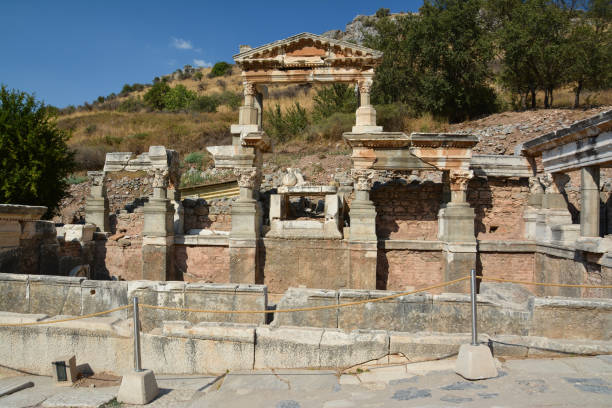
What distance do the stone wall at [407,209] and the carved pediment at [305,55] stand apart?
3.73m

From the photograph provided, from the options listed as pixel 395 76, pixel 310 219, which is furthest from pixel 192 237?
pixel 395 76

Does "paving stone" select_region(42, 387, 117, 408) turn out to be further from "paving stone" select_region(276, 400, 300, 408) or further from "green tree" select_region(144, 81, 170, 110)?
"green tree" select_region(144, 81, 170, 110)

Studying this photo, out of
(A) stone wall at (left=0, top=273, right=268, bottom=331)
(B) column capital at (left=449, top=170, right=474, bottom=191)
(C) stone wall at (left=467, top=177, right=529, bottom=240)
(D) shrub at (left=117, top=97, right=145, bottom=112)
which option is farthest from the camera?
(D) shrub at (left=117, top=97, right=145, bottom=112)

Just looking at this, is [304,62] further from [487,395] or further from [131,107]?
[131,107]

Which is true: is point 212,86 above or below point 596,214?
above

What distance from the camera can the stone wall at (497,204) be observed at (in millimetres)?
11859

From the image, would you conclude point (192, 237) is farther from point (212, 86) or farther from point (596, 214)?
point (212, 86)

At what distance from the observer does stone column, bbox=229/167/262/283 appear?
1074cm

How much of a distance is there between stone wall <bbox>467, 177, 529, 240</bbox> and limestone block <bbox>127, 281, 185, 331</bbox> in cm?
874

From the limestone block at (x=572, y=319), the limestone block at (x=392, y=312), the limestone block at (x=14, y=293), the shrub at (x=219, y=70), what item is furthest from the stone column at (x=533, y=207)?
the shrub at (x=219, y=70)

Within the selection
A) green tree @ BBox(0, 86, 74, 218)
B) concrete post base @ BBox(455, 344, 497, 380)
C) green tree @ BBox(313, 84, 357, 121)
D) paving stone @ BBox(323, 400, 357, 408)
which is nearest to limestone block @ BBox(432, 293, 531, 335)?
concrete post base @ BBox(455, 344, 497, 380)

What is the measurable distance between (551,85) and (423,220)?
1621 cm

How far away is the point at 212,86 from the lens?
52781mm

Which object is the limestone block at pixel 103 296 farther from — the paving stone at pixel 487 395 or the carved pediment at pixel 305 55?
the carved pediment at pixel 305 55
